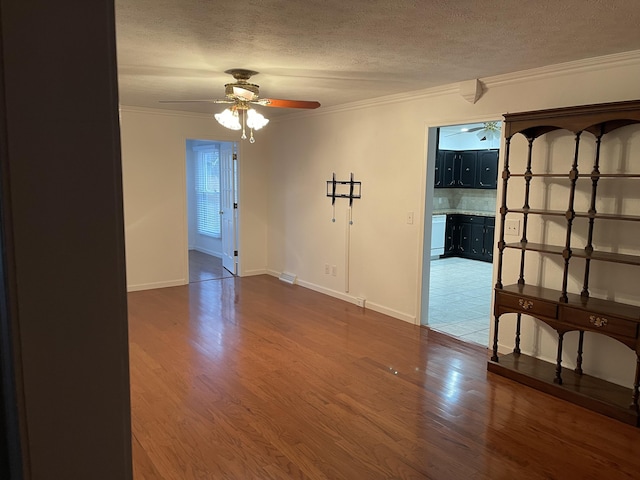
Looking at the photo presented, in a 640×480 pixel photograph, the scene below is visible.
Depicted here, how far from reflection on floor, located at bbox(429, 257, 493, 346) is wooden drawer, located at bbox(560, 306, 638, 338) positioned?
1192 mm

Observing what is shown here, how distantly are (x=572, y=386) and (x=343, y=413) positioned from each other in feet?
5.41

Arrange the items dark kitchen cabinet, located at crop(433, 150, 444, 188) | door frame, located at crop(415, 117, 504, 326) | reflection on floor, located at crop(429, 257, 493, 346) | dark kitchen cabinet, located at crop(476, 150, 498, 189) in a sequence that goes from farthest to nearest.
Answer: dark kitchen cabinet, located at crop(433, 150, 444, 188) < dark kitchen cabinet, located at crop(476, 150, 498, 189) < reflection on floor, located at crop(429, 257, 493, 346) < door frame, located at crop(415, 117, 504, 326)

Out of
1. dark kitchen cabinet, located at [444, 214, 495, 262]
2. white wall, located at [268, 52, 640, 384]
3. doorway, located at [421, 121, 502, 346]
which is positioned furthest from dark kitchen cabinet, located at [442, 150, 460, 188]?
white wall, located at [268, 52, 640, 384]

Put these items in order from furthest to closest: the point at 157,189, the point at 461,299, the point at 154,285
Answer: the point at 154,285 → the point at 157,189 → the point at 461,299

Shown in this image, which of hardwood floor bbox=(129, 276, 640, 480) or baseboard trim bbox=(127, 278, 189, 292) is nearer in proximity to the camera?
hardwood floor bbox=(129, 276, 640, 480)

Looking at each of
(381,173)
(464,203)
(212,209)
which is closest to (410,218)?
(381,173)

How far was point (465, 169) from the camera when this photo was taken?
913cm

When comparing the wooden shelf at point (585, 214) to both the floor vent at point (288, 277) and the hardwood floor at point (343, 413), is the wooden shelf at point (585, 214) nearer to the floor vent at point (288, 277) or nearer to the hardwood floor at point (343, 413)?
the hardwood floor at point (343, 413)

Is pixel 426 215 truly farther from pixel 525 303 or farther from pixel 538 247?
pixel 525 303

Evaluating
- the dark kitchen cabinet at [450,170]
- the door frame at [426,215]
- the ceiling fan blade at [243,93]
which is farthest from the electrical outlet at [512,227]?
the dark kitchen cabinet at [450,170]

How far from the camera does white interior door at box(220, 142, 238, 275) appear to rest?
7078 mm

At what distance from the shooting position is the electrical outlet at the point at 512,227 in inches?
155

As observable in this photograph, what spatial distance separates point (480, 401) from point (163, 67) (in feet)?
11.4

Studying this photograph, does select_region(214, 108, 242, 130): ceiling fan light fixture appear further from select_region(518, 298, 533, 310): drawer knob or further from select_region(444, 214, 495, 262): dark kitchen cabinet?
select_region(444, 214, 495, 262): dark kitchen cabinet
